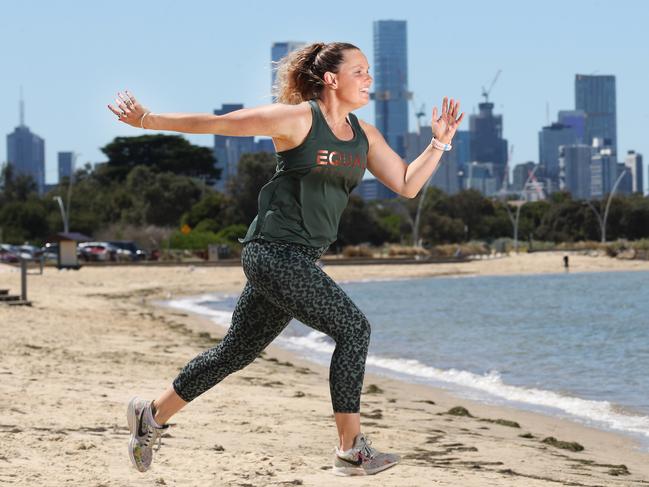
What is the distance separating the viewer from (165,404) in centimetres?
484

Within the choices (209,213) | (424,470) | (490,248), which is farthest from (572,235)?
(424,470)

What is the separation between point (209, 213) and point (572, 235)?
3533 centimetres

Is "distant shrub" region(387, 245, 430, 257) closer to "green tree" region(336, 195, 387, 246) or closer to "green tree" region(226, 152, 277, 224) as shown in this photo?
"green tree" region(336, 195, 387, 246)

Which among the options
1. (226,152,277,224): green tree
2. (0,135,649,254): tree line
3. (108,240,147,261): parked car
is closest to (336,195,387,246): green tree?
(0,135,649,254): tree line

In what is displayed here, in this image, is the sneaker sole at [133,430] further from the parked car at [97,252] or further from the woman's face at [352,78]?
the parked car at [97,252]

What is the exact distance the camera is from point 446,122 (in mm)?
4785

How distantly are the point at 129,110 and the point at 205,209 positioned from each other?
235 ft

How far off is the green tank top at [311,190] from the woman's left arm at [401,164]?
0.23 m

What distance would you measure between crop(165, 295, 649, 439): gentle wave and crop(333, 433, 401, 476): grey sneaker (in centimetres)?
584

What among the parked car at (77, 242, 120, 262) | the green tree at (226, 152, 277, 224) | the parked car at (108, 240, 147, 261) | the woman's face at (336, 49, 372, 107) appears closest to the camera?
the woman's face at (336, 49, 372, 107)

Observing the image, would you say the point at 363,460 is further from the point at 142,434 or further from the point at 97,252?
the point at 97,252

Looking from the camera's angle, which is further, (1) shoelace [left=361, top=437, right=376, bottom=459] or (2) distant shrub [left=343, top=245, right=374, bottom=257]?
(2) distant shrub [left=343, top=245, right=374, bottom=257]

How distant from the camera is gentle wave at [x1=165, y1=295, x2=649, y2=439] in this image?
10758 mm

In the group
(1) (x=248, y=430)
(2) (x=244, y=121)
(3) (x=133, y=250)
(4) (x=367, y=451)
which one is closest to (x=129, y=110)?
(2) (x=244, y=121)
